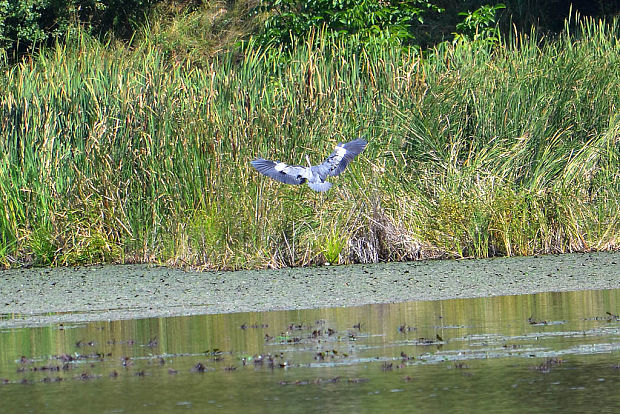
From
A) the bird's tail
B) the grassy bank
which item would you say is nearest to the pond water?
the bird's tail

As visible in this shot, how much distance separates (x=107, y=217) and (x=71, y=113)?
1.21m

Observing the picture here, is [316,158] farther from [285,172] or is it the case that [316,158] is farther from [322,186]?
[322,186]

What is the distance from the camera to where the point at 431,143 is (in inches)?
431

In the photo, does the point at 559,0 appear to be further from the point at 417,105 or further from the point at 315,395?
the point at 315,395

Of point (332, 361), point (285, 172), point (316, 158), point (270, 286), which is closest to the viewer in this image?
point (332, 361)

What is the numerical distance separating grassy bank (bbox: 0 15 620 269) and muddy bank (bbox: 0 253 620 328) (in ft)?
1.34

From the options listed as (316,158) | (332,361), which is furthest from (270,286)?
(332,361)

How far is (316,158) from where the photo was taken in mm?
10836

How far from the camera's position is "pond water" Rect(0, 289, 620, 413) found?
14.4 feet

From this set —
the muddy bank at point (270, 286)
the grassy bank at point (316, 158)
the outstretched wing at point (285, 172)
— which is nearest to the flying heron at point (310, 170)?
the outstretched wing at point (285, 172)

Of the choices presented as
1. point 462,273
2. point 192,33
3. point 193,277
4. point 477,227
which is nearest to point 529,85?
point 477,227

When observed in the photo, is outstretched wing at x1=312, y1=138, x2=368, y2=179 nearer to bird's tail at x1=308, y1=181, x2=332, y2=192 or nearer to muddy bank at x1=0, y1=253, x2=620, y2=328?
bird's tail at x1=308, y1=181, x2=332, y2=192

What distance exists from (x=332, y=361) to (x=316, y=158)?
5.64m

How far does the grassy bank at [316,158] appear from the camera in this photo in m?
10.3
